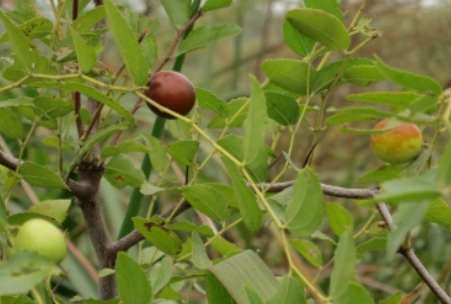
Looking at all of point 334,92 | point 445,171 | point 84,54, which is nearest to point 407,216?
point 445,171

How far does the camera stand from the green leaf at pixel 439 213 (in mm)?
604

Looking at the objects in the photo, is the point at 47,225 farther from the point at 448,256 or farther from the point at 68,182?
the point at 448,256

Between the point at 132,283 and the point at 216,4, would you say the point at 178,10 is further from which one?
the point at 132,283

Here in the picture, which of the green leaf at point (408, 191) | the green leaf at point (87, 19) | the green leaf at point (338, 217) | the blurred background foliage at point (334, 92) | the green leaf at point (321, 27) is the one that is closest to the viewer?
the green leaf at point (408, 191)

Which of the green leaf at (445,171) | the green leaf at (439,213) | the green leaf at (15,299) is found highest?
the green leaf at (445,171)

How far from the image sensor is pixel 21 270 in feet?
1.34

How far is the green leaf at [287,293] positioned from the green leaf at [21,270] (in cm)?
12

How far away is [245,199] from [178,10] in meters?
0.25

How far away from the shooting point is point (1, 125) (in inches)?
26.6

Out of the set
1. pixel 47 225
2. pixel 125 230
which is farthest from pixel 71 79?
pixel 125 230

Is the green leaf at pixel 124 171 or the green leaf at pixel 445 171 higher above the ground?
the green leaf at pixel 445 171

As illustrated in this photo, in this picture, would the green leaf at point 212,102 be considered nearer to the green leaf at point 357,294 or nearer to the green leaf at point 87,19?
the green leaf at point 87,19

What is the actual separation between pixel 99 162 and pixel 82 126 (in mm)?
35

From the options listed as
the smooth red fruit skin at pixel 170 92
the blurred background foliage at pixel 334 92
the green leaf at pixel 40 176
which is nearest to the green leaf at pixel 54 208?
the green leaf at pixel 40 176
